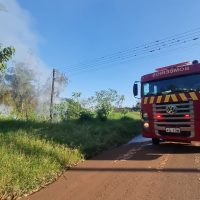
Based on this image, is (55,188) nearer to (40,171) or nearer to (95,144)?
(40,171)

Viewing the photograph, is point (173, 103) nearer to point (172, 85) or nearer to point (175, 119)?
point (175, 119)

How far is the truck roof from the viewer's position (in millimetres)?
10705

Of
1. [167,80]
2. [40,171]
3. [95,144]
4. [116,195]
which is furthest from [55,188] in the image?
[167,80]

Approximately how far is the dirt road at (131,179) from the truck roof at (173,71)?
2723mm

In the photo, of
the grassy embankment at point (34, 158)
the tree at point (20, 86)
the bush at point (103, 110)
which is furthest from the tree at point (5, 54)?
the tree at point (20, 86)

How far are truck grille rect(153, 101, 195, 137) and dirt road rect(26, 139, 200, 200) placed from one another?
2.81ft

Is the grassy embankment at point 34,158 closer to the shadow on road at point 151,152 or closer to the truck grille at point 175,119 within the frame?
the shadow on road at point 151,152

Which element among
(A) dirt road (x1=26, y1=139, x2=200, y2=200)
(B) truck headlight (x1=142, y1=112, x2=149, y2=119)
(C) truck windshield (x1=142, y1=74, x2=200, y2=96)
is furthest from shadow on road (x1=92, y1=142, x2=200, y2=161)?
(C) truck windshield (x1=142, y1=74, x2=200, y2=96)

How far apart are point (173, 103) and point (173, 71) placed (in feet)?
4.15

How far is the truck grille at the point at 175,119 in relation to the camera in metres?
10.3

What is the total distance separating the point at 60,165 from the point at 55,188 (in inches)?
67.3

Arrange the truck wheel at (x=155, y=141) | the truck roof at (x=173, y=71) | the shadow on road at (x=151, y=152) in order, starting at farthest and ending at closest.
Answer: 1. the truck wheel at (x=155, y=141)
2. the truck roof at (x=173, y=71)
3. the shadow on road at (x=151, y=152)

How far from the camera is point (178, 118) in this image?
34.6ft

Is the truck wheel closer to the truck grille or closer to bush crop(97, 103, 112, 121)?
the truck grille
